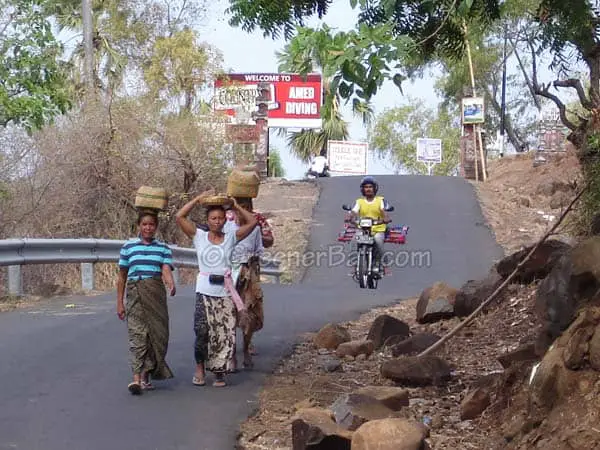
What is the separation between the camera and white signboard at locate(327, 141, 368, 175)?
44938 millimetres

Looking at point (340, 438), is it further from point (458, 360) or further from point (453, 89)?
point (453, 89)

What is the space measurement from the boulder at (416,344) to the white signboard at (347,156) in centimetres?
3483

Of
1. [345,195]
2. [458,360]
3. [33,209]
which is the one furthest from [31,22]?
[345,195]

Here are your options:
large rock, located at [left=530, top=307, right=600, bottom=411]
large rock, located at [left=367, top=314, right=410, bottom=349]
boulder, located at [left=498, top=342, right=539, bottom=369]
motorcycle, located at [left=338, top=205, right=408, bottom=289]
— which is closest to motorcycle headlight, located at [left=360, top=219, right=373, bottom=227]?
motorcycle, located at [left=338, top=205, right=408, bottom=289]

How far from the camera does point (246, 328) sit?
10039 mm

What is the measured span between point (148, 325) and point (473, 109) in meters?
32.4

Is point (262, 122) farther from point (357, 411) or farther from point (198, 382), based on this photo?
point (357, 411)

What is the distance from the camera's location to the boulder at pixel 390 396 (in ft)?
24.2

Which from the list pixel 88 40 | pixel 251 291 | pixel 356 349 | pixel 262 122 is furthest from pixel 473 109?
pixel 251 291

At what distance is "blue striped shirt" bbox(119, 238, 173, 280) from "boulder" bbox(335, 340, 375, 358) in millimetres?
2664

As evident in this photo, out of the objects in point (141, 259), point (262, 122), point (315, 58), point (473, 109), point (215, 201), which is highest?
point (473, 109)

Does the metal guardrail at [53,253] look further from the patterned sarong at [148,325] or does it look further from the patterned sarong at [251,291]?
the patterned sarong at [148,325]

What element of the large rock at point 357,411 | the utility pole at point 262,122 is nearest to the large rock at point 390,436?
the large rock at point 357,411

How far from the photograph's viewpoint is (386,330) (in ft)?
36.2
